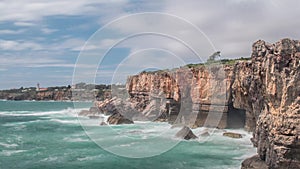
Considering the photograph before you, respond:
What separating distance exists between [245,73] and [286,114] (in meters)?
17.4

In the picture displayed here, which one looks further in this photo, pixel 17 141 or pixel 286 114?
pixel 17 141

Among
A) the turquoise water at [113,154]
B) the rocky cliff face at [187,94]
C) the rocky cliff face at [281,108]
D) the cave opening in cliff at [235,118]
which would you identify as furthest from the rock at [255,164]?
the cave opening in cliff at [235,118]

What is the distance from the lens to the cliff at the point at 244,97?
22594mm

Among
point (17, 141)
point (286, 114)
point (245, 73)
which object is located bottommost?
point (17, 141)

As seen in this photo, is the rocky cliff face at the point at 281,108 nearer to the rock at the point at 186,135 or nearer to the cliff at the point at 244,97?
the cliff at the point at 244,97

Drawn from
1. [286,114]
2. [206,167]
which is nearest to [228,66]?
[206,167]

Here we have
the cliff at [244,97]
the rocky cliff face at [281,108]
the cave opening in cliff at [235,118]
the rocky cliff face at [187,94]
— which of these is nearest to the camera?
the rocky cliff face at [281,108]

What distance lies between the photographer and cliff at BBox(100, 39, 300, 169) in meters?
22.6

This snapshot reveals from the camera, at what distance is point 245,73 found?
39.7m

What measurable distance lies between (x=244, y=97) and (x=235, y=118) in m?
9.41

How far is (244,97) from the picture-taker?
41.0m

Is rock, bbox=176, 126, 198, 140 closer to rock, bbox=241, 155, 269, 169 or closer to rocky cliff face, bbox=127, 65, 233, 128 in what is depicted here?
rocky cliff face, bbox=127, 65, 233, 128

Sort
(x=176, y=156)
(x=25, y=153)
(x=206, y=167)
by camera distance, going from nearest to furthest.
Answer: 1. (x=206, y=167)
2. (x=176, y=156)
3. (x=25, y=153)

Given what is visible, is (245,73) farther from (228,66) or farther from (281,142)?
(281,142)
